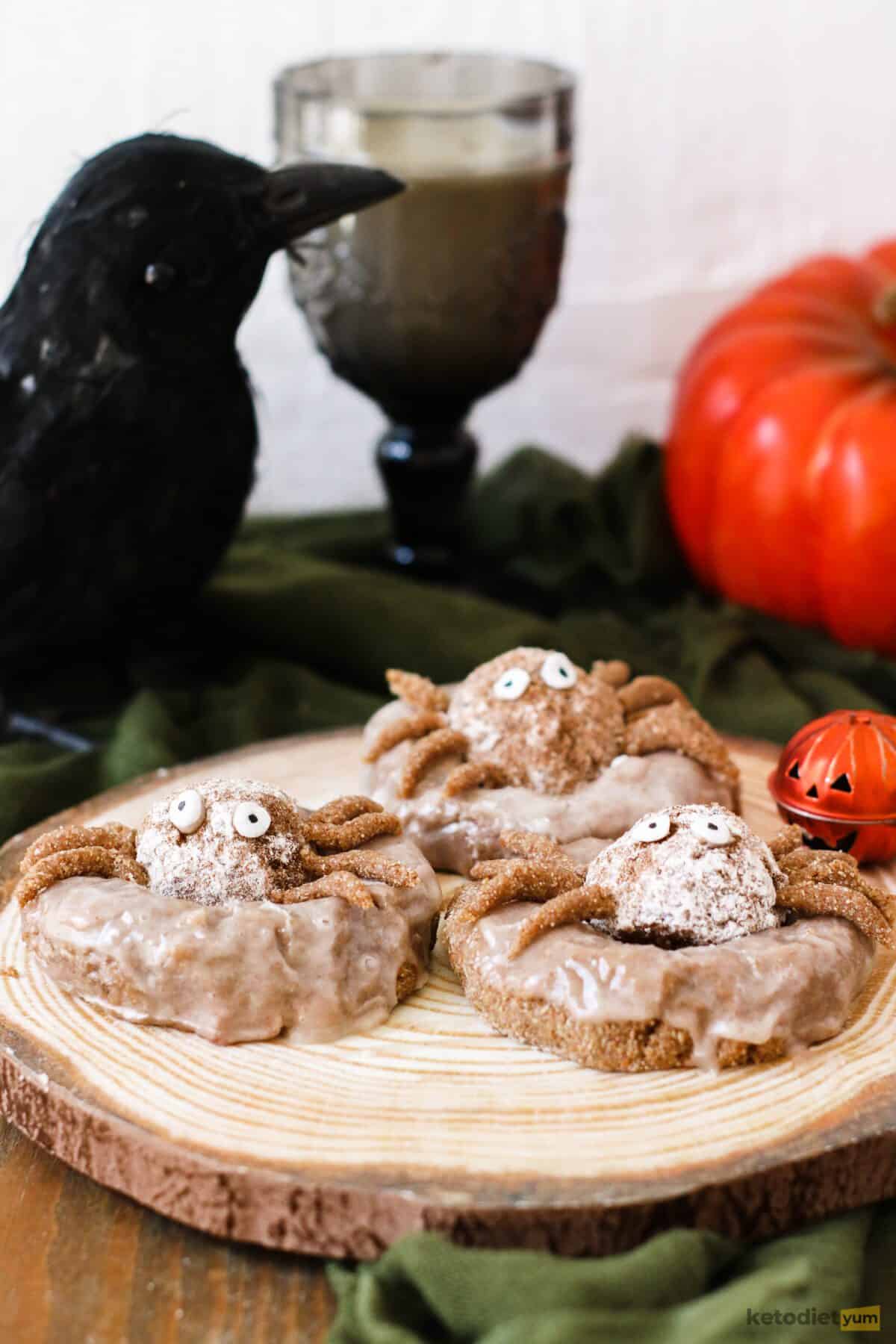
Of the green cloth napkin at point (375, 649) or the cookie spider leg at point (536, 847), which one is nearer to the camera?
the cookie spider leg at point (536, 847)

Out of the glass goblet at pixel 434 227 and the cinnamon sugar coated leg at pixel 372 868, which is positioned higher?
the glass goblet at pixel 434 227

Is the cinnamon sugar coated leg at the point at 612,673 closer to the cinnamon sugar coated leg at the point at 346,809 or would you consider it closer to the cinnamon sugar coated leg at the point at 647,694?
the cinnamon sugar coated leg at the point at 647,694

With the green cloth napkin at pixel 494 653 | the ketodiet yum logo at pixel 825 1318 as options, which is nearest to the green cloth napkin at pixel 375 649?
the green cloth napkin at pixel 494 653

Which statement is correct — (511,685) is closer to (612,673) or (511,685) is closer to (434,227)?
(612,673)

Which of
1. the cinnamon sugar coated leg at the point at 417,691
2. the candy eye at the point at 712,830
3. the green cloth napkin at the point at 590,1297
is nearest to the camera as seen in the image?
the green cloth napkin at the point at 590,1297

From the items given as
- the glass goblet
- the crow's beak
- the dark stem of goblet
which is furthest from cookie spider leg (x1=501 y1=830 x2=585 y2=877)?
the dark stem of goblet

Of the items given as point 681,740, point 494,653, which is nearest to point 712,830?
point 681,740

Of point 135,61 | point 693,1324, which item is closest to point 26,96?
point 135,61

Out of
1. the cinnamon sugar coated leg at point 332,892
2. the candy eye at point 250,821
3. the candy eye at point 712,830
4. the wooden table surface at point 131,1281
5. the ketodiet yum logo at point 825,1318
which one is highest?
the candy eye at point 712,830
